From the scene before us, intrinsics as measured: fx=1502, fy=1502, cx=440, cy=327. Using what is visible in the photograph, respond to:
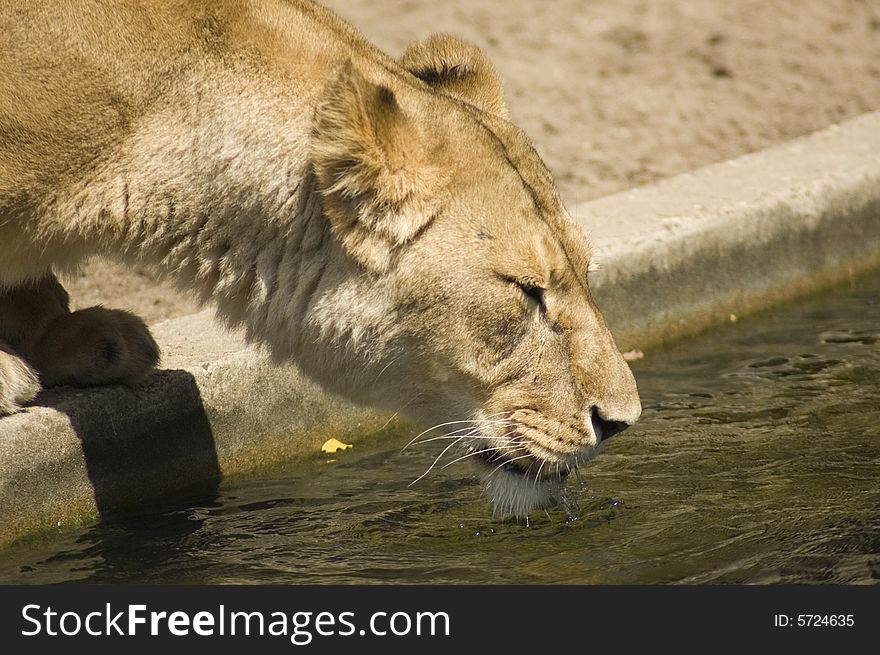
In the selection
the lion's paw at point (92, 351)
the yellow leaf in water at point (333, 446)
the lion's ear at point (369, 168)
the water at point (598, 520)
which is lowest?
the water at point (598, 520)

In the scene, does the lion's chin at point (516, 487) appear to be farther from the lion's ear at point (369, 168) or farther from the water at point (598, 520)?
the lion's ear at point (369, 168)

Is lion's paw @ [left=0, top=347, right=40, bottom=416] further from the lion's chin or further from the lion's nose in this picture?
the lion's nose

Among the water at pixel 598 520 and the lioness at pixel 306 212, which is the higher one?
the lioness at pixel 306 212

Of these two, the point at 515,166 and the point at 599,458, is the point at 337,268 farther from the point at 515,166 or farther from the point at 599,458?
the point at 599,458

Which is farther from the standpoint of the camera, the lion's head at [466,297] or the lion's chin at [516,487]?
the lion's chin at [516,487]

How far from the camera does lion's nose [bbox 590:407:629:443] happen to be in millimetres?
4051

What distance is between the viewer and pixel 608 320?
617cm

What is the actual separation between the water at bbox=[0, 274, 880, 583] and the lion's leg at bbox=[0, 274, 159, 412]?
470 mm

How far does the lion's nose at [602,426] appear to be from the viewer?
13.3 ft

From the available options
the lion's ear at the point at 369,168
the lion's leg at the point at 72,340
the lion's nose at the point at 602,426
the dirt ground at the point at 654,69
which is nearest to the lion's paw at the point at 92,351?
the lion's leg at the point at 72,340

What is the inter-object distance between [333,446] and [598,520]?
115 centimetres

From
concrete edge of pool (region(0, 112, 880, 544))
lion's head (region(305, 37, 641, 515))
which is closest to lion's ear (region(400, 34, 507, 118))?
lion's head (region(305, 37, 641, 515))

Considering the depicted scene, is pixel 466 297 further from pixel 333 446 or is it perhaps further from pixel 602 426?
pixel 333 446

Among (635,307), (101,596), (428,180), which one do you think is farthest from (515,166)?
(635,307)
